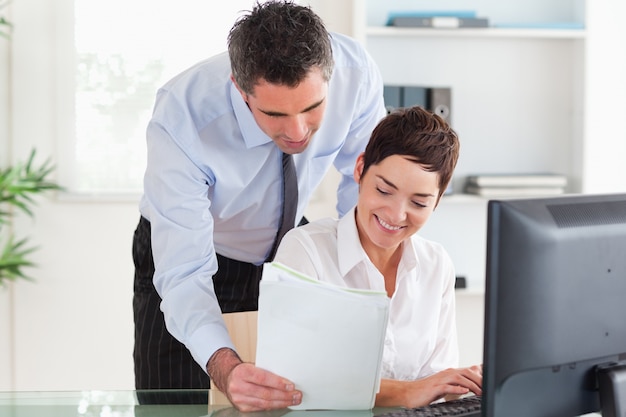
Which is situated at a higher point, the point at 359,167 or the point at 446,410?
the point at 359,167

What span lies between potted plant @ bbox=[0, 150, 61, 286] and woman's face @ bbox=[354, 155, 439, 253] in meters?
1.97

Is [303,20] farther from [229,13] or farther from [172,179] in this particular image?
[229,13]

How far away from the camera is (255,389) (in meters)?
1.45

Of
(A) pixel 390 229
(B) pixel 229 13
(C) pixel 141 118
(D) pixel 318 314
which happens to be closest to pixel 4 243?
(C) pixel 141 118

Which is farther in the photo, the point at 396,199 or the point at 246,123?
the point at 246,123

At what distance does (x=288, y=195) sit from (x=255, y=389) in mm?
764

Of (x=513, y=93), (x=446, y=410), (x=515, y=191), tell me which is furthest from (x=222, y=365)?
(x=513, y=93)

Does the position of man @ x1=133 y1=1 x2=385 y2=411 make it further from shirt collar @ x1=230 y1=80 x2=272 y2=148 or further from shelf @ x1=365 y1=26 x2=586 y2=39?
shelf @ x1=365 y1=26 x2=586 y2=39

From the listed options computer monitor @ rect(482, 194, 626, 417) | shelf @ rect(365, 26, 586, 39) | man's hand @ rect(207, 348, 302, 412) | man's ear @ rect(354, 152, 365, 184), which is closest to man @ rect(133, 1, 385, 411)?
man's hand @ rect(207, 348, 302, 412)

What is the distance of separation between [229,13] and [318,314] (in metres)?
2.41

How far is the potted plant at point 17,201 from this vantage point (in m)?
3.34

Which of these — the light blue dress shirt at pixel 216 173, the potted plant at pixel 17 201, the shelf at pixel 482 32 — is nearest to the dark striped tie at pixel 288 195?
the light blue dress shirt at pixel 216 173

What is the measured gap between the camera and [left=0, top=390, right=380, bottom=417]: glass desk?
1.49 m

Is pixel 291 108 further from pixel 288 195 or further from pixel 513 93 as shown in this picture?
pixel 513 93
